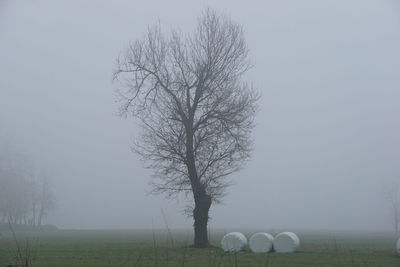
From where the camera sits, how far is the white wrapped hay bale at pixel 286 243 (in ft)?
66.3

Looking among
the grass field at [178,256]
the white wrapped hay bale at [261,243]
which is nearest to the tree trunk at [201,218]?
the grass field at [178,256]

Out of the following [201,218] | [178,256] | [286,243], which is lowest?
[178,256]

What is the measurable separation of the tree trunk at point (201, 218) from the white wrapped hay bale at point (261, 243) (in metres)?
4.40

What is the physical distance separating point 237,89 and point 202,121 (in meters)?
2.61

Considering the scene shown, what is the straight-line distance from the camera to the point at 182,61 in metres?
27.3

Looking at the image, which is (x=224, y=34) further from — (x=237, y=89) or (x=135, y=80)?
(x=135, y=80)

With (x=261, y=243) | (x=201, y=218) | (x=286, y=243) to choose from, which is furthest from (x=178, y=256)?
(x=201, y=218)

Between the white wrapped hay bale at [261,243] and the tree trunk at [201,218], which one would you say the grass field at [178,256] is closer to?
the white wrapped hay bale at [261,243]

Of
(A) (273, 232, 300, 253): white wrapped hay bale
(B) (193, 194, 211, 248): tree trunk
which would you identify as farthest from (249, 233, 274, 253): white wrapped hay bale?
(B) (193, 194, 211, 248): tree trunk

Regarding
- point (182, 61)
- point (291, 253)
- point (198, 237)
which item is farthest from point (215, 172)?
point (291, 253)

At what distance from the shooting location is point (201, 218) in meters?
25.4

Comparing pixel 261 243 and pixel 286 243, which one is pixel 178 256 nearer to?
pixel 261 243

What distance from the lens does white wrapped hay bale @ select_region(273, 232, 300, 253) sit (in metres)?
20.2

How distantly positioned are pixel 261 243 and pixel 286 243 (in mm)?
1087
